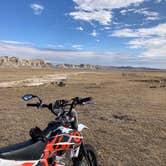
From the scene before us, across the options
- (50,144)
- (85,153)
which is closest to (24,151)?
(50,144)

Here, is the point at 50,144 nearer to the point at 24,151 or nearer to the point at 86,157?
the point at 24,151

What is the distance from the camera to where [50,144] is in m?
3.36

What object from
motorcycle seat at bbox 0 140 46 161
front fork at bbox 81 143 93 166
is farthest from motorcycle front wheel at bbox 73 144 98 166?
motorcycle seat at bbox 0 140 46 161

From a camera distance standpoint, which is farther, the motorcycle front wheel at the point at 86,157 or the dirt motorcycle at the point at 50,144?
the motorcycle front wheel at the point at 86,157

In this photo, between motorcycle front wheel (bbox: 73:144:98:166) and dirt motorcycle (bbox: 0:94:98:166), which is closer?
dirt motorcycle (bbox: 0:94:98:166)

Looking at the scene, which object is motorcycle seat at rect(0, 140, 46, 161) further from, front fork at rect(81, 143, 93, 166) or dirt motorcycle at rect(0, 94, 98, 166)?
front fork at rect(81, 143, 93, 166)

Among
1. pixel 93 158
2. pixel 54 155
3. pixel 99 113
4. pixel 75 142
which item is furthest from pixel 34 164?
pixel 99 113

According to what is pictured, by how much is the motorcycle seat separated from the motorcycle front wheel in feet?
3.39

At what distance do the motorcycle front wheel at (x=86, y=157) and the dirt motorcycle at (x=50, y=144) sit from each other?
0.14 ft

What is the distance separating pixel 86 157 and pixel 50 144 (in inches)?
42.7

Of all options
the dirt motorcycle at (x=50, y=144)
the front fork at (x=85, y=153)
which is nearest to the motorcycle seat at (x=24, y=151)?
the dirt motorcycle at (x=50, y=144)

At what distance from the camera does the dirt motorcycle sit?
2969mm

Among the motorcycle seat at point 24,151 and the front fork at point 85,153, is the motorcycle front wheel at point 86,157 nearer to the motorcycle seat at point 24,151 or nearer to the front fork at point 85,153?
the front fork at point 85,153

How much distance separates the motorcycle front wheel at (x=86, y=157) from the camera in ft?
13.7
